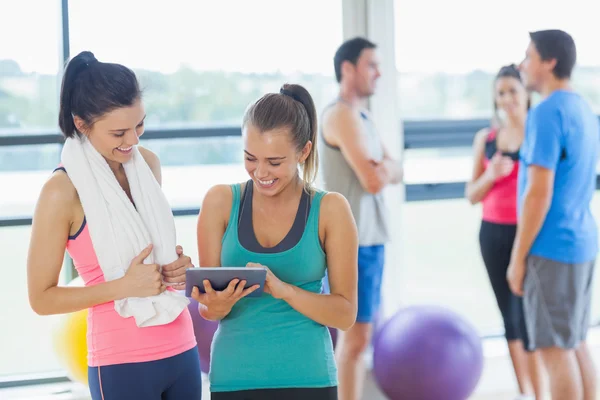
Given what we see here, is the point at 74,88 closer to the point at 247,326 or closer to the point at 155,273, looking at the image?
the point at 155,273

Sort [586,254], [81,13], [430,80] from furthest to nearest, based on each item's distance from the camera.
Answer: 1. [430,80]
2. [81,13]
3. [586,254]

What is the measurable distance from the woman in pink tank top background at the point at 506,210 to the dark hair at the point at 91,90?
1914mm

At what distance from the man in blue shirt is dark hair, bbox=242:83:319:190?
1133 millimetres

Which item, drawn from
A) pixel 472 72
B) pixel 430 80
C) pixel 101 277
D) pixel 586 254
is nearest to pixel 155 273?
pixel 101 277

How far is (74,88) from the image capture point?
1484 mm

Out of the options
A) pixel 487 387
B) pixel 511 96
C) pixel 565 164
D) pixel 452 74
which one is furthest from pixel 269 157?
pixel 452 74

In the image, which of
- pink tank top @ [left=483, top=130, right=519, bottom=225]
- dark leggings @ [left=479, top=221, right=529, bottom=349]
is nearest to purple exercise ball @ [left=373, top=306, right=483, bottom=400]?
dark leggings @ [left=479, top=221, right=529, bottom=349]

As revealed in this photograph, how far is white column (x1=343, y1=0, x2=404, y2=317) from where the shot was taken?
3.26m

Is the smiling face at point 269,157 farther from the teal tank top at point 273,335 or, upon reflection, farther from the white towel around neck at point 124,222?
the white towel around neck at point 124,222

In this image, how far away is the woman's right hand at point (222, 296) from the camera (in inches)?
52.9

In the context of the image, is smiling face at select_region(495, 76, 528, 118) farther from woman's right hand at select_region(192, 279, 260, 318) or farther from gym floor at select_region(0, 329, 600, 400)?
woman's right hand at select_region(192, 279, 260, 318)

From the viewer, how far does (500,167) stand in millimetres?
2961

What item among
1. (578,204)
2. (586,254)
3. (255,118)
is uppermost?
(255,118)

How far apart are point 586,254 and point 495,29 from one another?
5.62 feet
